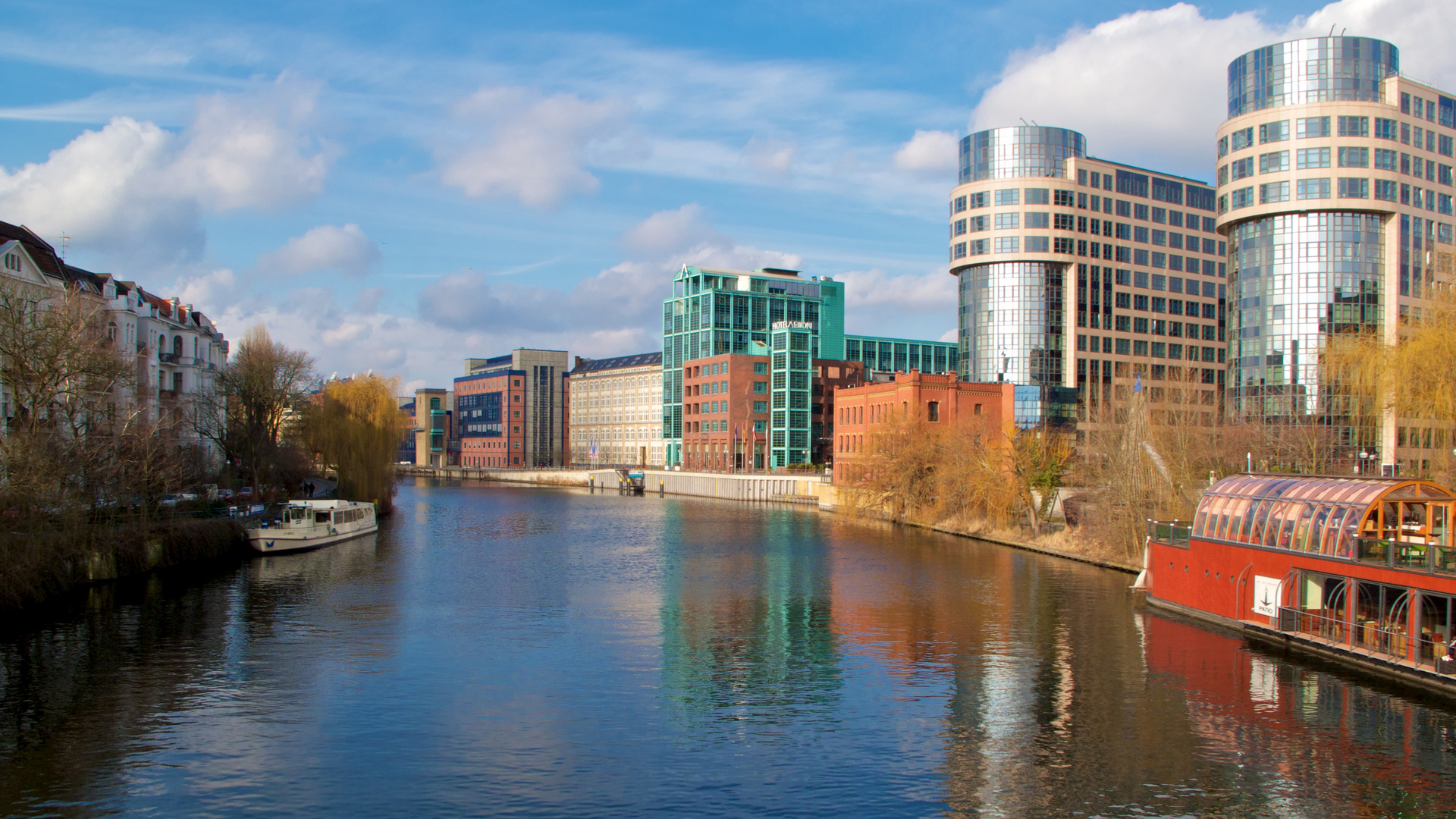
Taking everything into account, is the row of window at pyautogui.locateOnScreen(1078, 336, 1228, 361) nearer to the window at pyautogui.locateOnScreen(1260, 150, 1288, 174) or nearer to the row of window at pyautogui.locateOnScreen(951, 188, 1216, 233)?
the row of window at pyautogui.locateOnScreen(951, 188, 1216, 233)

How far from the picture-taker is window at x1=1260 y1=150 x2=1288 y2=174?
104 metres

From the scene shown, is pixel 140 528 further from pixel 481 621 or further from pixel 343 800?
pixel 343 800

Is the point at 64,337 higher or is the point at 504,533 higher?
the point at 64,337

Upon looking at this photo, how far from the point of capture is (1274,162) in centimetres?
10512

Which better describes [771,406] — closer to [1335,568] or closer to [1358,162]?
[1358,162]

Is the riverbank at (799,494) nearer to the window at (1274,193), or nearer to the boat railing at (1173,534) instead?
the boat railing at (1173,534)

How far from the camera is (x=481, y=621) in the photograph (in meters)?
42.2

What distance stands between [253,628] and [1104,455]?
48.5 metres

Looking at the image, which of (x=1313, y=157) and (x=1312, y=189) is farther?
(x=1312, y=189)

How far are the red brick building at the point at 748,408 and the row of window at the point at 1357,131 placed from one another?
7779 centimetres

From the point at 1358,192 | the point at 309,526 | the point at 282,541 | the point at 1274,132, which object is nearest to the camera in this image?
the point at 282,541

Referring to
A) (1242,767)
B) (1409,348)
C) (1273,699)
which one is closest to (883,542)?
(1409,348)

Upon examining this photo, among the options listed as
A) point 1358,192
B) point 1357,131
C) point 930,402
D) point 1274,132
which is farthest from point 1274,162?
point 930,402

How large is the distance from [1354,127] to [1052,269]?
40.1 metres
